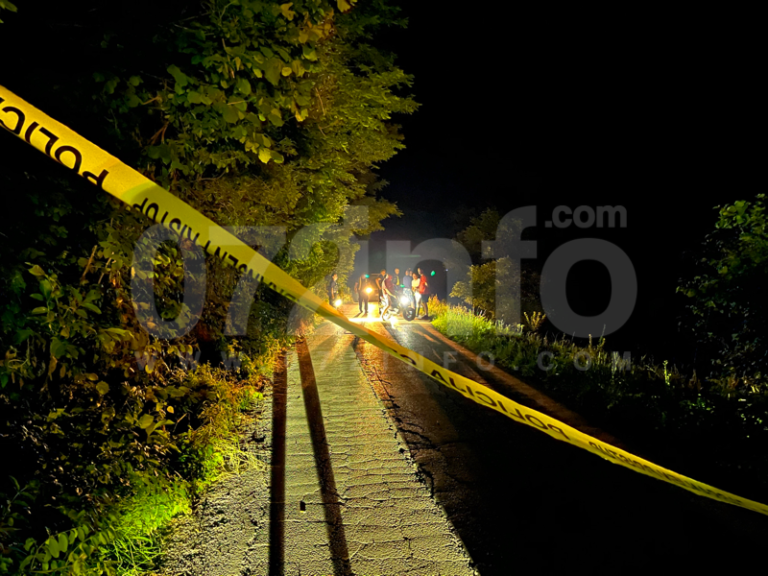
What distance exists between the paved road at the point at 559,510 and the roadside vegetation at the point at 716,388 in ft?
3.13

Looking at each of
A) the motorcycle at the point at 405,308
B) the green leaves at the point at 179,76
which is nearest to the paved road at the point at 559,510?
the green leaves at the point at 179,76

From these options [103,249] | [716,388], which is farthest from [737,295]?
[103,249]

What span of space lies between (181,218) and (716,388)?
6.73 metres

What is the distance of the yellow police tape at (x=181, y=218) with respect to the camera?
1.76m

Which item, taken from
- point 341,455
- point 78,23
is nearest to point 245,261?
point 78,23

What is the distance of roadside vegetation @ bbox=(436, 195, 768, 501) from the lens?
13.9ft

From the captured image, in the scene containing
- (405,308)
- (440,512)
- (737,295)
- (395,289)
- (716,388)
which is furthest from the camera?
(395,289)

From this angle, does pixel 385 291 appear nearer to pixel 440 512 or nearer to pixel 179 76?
pixel 440 512

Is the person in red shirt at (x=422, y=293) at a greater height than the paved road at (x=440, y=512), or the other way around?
the person in red shirt at (x=422, y=293)

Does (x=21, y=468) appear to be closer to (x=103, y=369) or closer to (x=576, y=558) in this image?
(x=103, y=369)

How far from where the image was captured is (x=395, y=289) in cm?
1756

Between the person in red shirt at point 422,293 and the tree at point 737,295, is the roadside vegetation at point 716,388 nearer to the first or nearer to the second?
the tree at point 737,295

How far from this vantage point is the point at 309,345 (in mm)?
10664

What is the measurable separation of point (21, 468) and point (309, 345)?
27.4ft
